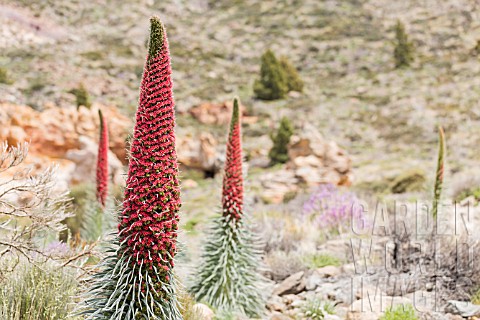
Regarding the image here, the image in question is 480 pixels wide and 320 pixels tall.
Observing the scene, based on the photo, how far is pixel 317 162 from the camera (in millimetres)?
14008

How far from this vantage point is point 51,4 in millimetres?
41688

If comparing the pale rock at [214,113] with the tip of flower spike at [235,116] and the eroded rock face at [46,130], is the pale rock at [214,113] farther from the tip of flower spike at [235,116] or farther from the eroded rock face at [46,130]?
the tip of flower spike at [235,116]

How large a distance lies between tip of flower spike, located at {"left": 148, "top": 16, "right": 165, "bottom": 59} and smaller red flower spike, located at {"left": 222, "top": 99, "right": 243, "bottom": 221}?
1.78 m

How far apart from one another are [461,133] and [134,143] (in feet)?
64.3

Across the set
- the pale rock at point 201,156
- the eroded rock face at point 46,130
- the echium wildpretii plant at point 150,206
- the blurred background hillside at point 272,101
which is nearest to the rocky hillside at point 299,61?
the blurred background hillside at point 272,101

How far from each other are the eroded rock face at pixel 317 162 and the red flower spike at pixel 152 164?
10.3 meters

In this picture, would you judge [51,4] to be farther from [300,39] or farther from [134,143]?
[134,143]

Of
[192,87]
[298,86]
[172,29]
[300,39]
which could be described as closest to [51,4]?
[172,29]

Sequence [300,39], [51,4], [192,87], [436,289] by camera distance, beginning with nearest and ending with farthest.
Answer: [436,289]
[192,87]
[300,39]
[51,4]

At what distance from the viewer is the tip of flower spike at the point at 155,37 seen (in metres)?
2.59

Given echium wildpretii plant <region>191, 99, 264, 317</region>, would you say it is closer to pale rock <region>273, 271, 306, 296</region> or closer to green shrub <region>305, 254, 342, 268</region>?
pale rock <region>273, 271, 306, 296</region>

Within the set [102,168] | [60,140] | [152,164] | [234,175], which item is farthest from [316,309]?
[60,140]

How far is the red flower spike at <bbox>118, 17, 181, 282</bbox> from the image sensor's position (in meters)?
2.59

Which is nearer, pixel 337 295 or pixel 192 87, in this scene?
pixel 337 295
